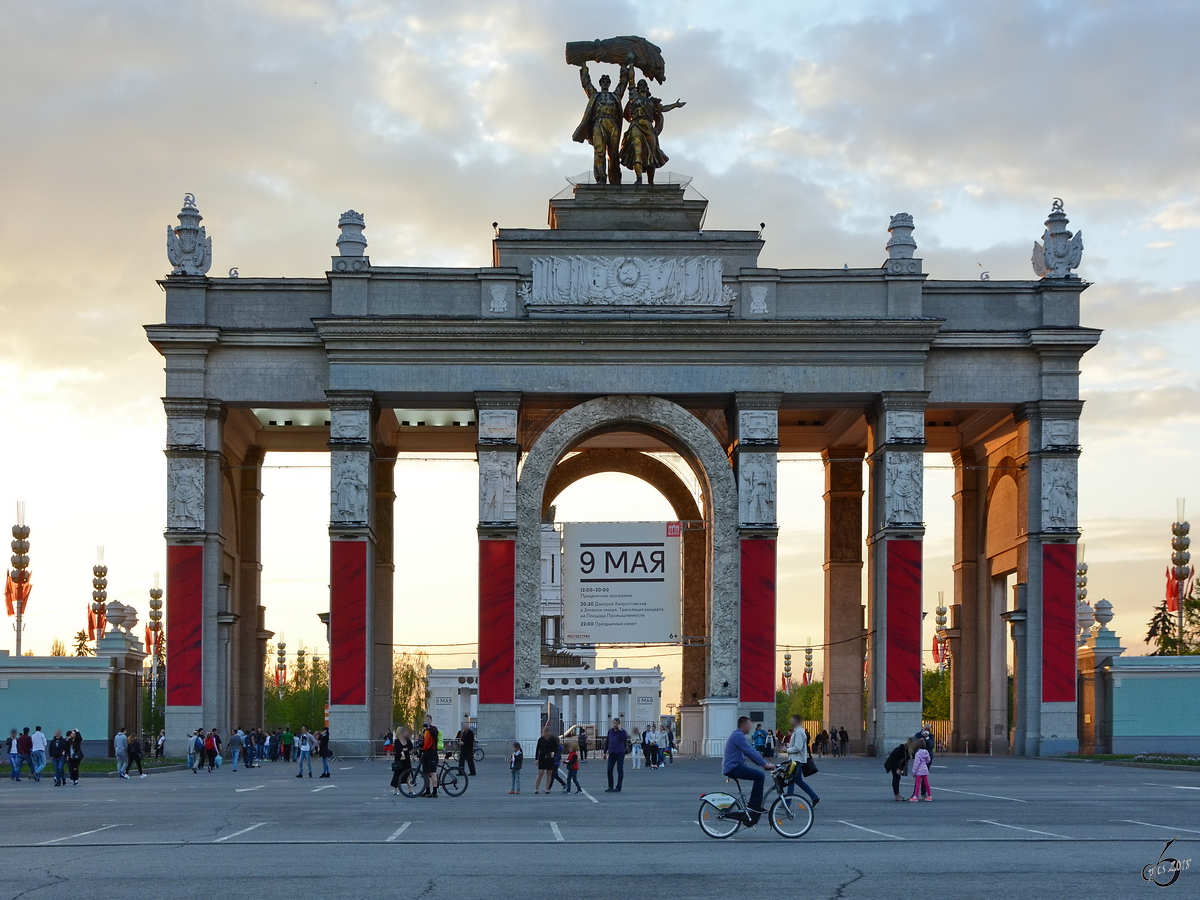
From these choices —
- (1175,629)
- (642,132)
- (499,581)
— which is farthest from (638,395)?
(1175,629)

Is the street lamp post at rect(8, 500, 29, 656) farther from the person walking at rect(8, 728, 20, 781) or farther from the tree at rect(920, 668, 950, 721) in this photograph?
the tree at rect(920, 668, 950, 721)

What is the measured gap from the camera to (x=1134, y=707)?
5441cm

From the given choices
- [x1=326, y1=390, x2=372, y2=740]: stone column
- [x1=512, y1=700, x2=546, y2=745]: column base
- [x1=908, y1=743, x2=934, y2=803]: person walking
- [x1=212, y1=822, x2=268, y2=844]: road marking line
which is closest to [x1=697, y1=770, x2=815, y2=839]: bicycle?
[x1=212, y1=822, x2=268, y2=844]: road marking line

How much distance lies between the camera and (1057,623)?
54.8m

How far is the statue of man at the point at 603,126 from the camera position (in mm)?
58719

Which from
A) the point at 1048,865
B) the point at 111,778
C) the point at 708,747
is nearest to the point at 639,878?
the point at 1048,865

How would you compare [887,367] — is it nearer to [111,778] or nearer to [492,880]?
[111,778]

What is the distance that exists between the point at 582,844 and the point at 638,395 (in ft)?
111

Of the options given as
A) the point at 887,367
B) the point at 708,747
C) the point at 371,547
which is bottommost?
the point at 708,747

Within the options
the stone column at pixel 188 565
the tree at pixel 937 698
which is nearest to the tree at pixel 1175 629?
the tree at pixel 937 698

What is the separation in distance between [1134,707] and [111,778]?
102ft

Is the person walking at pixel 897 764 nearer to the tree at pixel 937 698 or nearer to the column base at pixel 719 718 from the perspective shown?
the column base at pixel 719 718

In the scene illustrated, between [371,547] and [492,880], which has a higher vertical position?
[371,547]

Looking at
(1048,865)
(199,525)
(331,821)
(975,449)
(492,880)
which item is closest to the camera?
(492,880)
